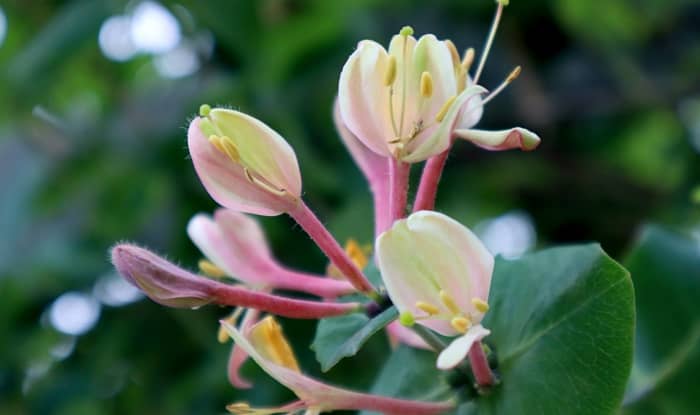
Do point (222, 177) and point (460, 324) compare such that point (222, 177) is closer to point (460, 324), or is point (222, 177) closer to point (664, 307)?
point (460, 324)

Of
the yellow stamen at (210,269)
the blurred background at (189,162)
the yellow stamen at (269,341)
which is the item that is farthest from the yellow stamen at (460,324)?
the blurred background at (189,162)

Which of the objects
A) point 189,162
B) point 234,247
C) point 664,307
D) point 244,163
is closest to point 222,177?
point 244,163

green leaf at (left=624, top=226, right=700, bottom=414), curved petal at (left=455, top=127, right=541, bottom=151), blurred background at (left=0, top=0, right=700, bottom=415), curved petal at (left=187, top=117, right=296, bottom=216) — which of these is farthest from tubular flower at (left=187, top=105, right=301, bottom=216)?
blurred background at (left=0, top=0, right=700, bottom=415)

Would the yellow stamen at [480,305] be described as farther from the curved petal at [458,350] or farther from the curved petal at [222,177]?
the curved petal at [222,177]

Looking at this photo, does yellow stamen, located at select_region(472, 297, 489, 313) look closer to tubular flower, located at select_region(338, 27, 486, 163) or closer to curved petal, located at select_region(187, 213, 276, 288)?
tubular flower, located at select_region(338, 27, 486, 163)

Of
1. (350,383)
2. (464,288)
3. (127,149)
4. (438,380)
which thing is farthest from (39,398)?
(464,288)

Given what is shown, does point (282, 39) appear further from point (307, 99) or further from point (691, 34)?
point (691, 34)
